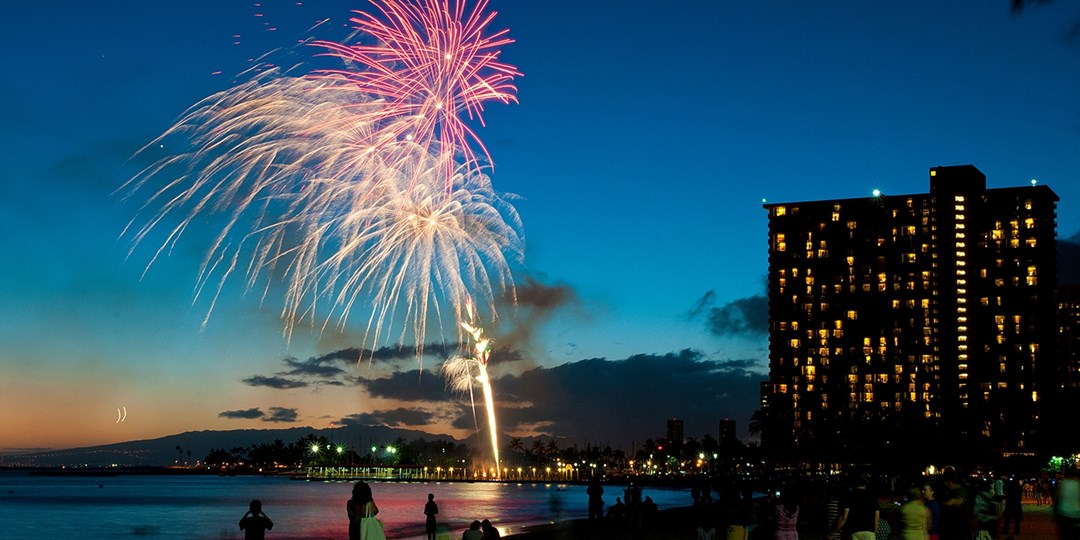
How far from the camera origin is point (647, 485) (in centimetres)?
19938

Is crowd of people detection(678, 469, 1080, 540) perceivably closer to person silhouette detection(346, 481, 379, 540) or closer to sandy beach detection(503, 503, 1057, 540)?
person silhouette detection(346, 481, 379, 540)

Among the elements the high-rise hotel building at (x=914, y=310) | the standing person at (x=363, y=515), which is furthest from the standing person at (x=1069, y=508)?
the high-rise hotel building at (x=914, y=310)

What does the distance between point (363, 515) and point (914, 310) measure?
173 metres

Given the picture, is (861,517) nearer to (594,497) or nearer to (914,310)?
(594,497)

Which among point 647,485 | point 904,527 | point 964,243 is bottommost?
point 647,485

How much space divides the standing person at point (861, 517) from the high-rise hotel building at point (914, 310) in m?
147

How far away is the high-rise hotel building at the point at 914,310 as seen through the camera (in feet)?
540

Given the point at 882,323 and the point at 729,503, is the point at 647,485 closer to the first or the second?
the point at 882,323

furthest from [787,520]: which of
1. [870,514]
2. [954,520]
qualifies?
[954,520]

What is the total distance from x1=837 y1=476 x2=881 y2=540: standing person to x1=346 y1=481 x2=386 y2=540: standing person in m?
6.61

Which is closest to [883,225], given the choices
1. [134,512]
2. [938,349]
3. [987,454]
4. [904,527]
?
[938,349]

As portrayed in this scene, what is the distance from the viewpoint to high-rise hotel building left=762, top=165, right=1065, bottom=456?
165m

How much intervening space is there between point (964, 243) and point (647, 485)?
6693 cm

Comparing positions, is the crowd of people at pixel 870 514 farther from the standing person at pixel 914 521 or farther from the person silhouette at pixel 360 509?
the person silhouette at pixel 360 509
